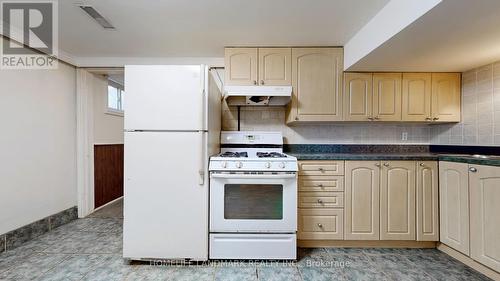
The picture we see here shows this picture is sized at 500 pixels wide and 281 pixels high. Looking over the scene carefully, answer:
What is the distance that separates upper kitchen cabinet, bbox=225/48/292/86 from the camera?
2.52 metres

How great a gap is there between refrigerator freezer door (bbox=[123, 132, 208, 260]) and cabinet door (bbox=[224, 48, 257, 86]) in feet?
2.87

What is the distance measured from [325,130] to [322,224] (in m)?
1.15

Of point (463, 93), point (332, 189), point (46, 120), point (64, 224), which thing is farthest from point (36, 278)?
point (463, 93)

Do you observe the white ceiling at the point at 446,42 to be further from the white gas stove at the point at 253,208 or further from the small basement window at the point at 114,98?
the small basement window at the point at 114,98

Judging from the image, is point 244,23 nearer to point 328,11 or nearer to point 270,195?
point 328,11

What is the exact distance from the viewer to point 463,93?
2537 millimetres

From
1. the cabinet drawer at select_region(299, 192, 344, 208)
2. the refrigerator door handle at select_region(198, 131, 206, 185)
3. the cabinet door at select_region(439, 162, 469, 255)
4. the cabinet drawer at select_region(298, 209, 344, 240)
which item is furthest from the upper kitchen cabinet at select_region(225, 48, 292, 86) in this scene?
the cabinet door at select_region(439, 162, 469, 255)

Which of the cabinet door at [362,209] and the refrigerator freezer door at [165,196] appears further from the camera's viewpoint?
the cabinet door at [362,209]

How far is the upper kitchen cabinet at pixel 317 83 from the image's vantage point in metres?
2.52

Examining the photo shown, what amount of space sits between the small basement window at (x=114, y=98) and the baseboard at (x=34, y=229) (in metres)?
1.61

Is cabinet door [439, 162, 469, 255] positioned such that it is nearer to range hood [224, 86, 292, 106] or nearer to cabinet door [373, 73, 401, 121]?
cabinet door [373, 73, 401, 121]

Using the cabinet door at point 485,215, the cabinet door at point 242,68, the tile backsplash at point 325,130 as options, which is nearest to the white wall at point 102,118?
the tile backsplash at point 325,130

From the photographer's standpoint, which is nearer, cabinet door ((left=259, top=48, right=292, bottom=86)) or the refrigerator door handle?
the refrigerator door handle

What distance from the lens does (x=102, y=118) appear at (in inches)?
135
